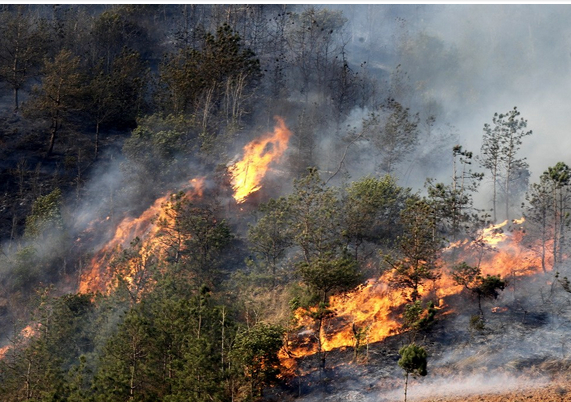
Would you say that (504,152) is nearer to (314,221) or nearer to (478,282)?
(478,282)

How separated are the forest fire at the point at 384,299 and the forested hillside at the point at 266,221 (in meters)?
0.14

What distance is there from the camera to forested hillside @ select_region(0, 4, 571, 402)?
34.2m

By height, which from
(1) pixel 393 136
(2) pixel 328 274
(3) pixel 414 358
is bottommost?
(3) pixel 414 358

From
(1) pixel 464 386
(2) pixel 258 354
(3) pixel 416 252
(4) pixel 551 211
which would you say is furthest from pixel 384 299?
(4) pixel 551 211

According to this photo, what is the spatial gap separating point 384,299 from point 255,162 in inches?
867

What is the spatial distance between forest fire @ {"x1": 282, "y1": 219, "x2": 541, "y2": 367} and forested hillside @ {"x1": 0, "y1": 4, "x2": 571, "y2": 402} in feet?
0.47

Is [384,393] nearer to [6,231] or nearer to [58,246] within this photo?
[58,246]

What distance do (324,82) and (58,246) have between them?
36.4m

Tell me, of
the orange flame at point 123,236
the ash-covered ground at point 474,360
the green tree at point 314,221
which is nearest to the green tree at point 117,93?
the orange flame at point 123,236

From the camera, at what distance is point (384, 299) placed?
1559 inches

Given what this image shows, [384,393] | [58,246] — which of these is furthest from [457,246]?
[58,246]

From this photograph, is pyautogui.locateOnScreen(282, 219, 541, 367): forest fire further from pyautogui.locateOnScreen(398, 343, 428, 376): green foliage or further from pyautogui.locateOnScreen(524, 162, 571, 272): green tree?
pyautogui.locateOnScreen(398, 343, 428, 376): green foliage

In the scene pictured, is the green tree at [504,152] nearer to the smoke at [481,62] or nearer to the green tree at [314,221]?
the smoke at [481,62]

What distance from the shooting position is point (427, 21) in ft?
365
